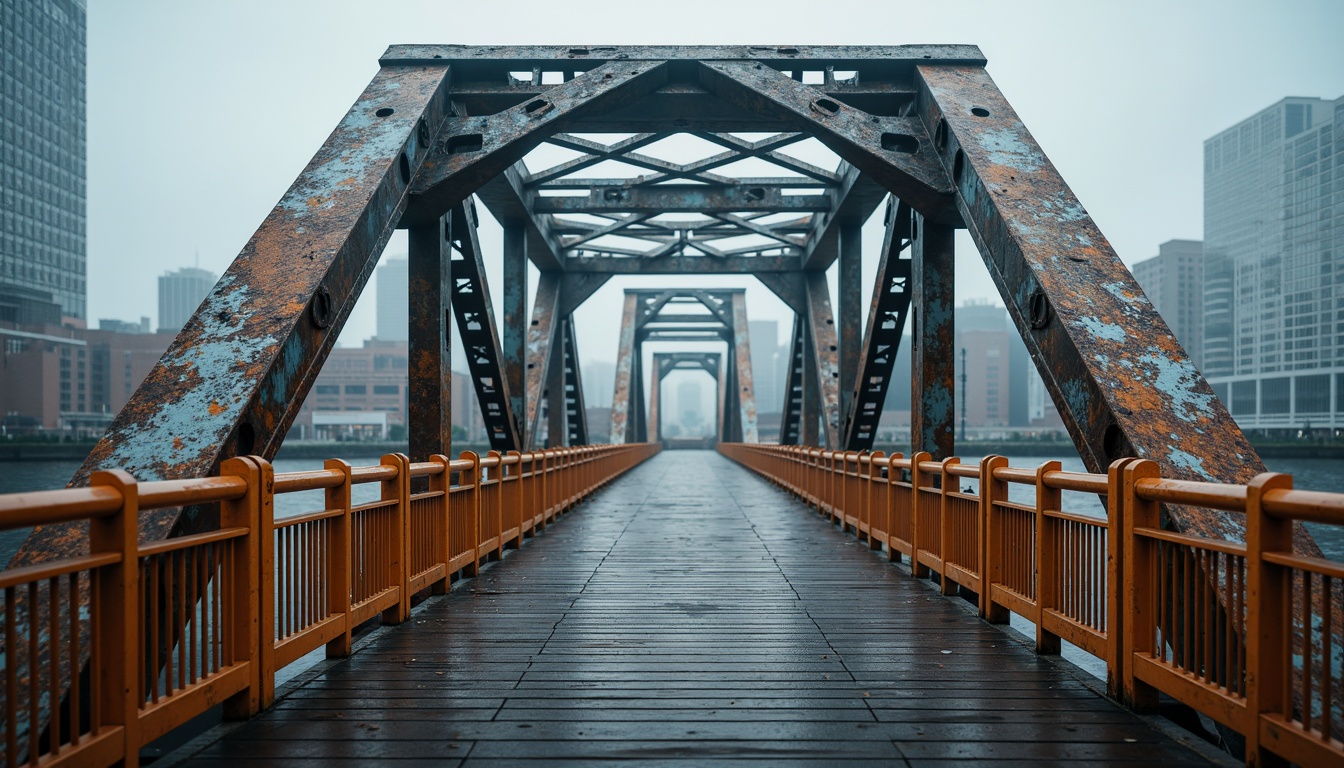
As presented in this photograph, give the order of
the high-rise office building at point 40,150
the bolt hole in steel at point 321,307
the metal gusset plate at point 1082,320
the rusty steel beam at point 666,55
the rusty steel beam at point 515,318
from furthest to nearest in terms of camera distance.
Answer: the high-rise office building at point 40,150, the rusty steel beam at point 515,318, the rusty steel beam at point 666,55, the bolt hole in steel at point 321,307, the metal gusset plate at point 1082,320

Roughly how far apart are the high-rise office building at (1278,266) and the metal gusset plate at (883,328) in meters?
66.1

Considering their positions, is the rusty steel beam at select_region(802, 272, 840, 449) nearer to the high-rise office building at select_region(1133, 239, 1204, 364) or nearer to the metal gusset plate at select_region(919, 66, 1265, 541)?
the metal gusset plate at select_region(919, 66, 1265, 541)

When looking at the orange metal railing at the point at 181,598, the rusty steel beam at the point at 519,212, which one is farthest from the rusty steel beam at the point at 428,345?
the orange metal railing at the point at 181,598

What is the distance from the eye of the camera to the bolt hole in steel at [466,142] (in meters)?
10.1

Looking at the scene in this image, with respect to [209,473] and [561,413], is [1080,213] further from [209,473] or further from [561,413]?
[561,413]

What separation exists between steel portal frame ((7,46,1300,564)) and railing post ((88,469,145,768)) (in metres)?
1.36

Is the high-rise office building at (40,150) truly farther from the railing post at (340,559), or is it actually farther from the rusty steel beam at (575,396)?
the railing post at (340,559)

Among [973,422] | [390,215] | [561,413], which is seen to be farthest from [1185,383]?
[973,422]

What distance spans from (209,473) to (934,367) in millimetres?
8246

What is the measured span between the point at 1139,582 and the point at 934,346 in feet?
24.3

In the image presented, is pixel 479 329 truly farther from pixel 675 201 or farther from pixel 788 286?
pixel 788 286

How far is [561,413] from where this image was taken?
82.6ft

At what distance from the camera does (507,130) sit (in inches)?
393

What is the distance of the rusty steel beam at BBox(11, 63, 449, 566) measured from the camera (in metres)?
5.57
